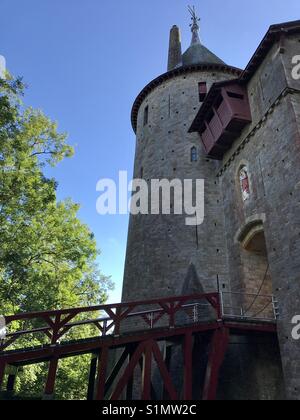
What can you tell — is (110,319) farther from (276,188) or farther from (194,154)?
(194,154)

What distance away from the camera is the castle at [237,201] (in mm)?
10945

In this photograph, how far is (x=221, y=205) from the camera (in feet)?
55.8

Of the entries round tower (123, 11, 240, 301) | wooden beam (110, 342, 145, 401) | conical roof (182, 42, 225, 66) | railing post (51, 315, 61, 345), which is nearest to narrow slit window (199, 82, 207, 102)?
round tower (123, 11, 240, 301)

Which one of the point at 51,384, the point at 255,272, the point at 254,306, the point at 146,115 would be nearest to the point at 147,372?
the point at 51,384

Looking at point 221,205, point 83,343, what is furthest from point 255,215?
point 83,343

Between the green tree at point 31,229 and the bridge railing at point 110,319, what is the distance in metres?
1.11

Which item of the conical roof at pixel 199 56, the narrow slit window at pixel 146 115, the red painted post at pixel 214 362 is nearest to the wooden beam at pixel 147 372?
the red painted post at pixel 214 362

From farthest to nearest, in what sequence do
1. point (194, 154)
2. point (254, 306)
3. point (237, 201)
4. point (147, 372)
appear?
1. point (194, 154)
2. point (237, 201)
3. point (254, 306)
4. point (147, 372)

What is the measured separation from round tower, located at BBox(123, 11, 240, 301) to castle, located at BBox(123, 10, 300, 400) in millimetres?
57

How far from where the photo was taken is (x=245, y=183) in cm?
1382

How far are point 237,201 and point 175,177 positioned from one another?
15.7ft

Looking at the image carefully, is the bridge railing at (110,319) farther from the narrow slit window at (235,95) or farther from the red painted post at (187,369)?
the narrow slit window at (235,95)

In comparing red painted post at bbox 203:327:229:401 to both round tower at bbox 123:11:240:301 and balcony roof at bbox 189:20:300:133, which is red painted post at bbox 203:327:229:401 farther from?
balcony roof at bbox 189:20:300:133

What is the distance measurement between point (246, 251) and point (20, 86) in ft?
36.4
